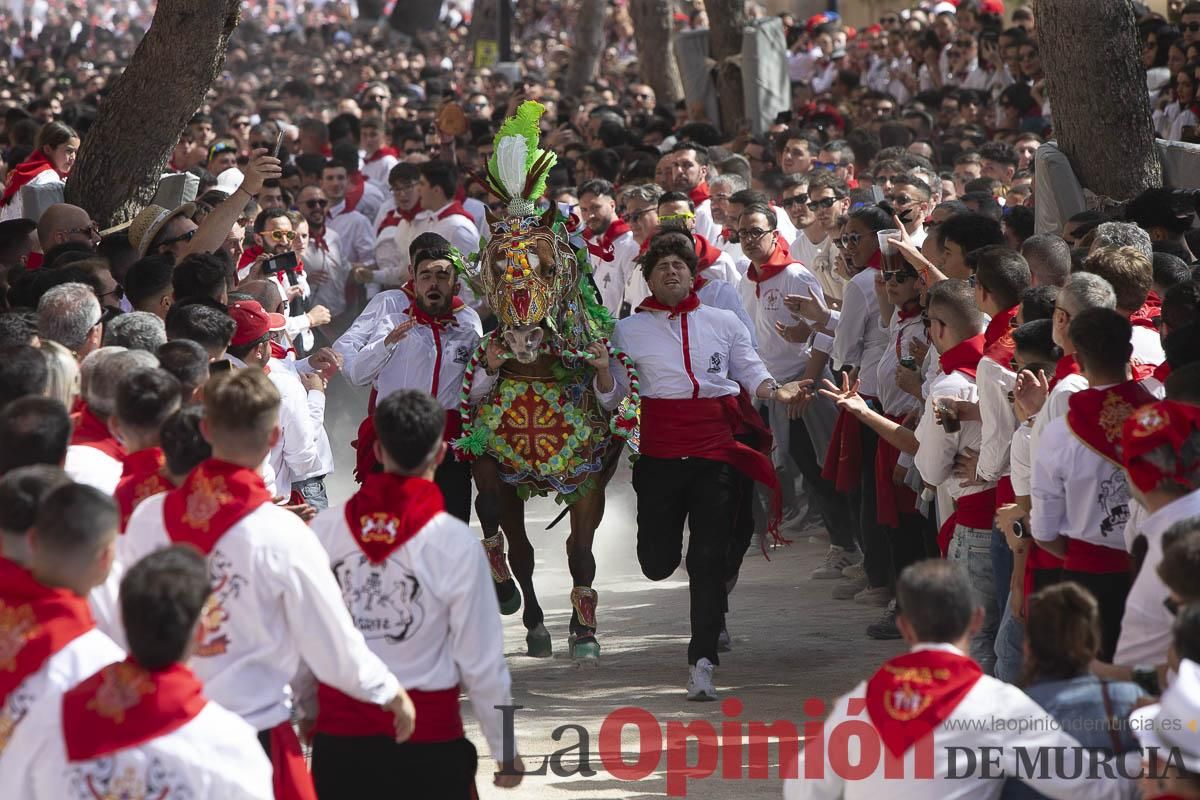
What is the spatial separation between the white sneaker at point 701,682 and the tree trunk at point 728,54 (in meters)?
11.8

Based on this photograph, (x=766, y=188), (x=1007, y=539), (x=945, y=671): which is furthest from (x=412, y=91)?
(x=945, y=671)

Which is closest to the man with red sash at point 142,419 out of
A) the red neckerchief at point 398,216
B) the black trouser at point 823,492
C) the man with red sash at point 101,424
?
the man with red sash at point 101,424

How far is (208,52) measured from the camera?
33.2 feet

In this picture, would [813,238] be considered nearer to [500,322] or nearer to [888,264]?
[888,264]

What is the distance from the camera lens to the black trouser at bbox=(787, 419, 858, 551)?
31.5 ft

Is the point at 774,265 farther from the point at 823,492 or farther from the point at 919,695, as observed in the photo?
the point at 919,695

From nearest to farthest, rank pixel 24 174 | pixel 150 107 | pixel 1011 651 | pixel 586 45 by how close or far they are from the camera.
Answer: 1. pixel 1011 651
2. pixel 150 107
3. pixel 24 174
4. pixel 586 45

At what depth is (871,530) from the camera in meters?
8.66

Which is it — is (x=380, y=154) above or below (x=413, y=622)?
above

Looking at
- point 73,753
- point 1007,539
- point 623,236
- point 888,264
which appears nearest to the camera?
point 73,753

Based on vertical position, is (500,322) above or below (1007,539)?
above

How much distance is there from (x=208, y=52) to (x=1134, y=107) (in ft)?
18.1

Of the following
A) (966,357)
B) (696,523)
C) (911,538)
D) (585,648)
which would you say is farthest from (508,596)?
(966,357)

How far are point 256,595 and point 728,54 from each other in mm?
15346
